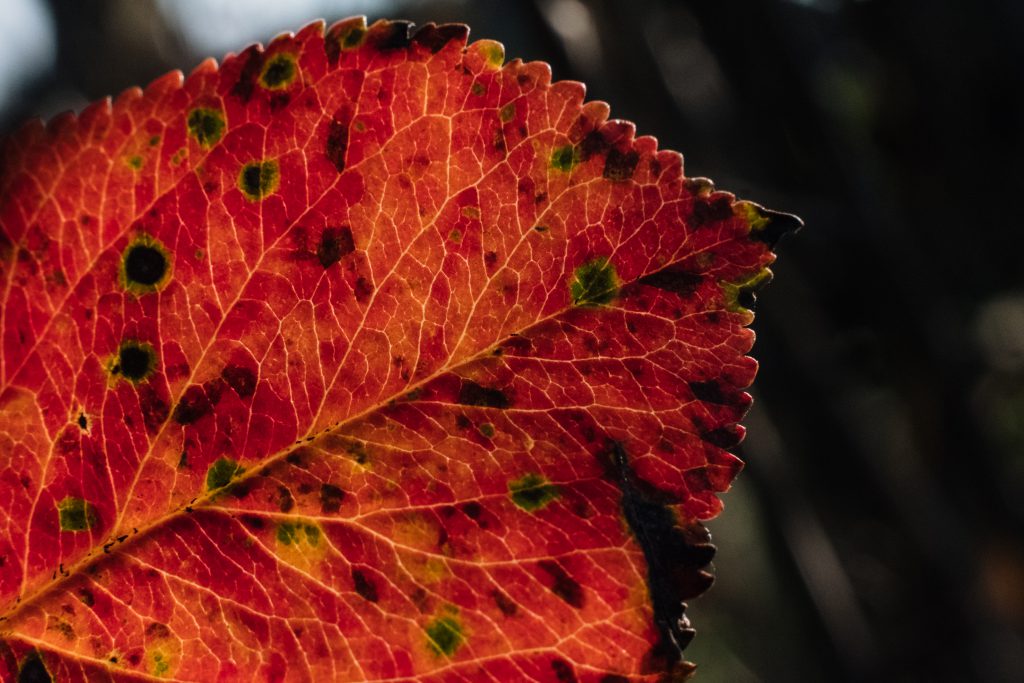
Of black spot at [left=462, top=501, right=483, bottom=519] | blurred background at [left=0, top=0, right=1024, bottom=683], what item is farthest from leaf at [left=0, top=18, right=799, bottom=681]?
blurred background at [left=0, top=0, right=1024, bottom=683]

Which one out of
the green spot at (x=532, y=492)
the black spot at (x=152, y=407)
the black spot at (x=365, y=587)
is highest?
the black spot at (x=152, y=407)

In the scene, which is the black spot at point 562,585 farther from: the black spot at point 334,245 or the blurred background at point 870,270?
the blurred background at point 870,270

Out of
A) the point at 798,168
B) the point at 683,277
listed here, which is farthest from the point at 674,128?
the point at 683,277

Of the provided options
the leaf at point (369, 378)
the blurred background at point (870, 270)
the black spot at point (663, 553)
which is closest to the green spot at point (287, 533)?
the leaf at point (369, 378)

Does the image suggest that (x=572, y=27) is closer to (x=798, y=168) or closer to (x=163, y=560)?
(x=798, y=168)

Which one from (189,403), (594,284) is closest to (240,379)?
(189,403)

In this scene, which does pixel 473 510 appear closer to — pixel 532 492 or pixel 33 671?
pixel 532 492
